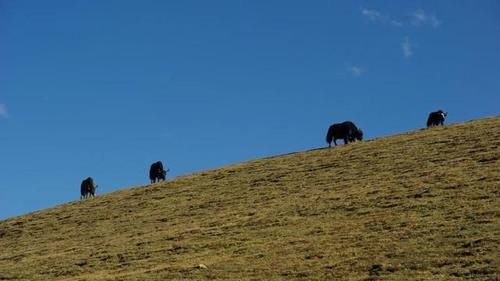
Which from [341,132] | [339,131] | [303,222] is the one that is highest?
[339,131]

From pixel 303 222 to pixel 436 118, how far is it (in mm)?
26605

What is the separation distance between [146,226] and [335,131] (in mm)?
18750

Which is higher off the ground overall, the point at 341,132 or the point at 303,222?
the point at 341,132

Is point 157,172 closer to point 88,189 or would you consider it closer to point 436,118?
point 88,189

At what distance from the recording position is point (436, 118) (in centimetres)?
5403

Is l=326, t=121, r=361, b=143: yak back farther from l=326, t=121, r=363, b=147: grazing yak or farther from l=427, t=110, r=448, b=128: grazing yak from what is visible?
l=427, t=110, r=448, b=128: grazing yak

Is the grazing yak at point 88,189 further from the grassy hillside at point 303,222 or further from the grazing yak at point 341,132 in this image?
the grazing yak at point 341,132

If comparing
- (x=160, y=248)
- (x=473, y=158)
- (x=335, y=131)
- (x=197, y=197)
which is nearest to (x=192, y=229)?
(x=160, y=248)

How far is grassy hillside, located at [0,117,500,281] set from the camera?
74.1ft

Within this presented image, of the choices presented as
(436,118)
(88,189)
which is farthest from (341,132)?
Result: (88,189)

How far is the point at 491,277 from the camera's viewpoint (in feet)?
60.8

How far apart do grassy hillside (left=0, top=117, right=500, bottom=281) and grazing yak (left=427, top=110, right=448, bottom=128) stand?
5695 mm

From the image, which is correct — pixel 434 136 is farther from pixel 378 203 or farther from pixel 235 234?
pixel 235 234

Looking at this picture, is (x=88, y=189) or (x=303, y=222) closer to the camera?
(x=303, y=222)
